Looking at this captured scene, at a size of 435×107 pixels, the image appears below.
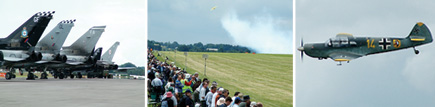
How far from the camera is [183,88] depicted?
13594 mm

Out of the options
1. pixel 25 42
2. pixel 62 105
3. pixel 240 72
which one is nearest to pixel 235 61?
pixel 240 72

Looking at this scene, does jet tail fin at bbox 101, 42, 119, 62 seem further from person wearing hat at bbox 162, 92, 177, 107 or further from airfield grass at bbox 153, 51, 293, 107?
person wearing hat at bbox 162, 92, 177, 107

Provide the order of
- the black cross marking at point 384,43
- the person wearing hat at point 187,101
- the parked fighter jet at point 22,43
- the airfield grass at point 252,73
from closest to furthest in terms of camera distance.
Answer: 1. the person wearing hat at point 187,101
2. the airfield grass at point 252,73
3. the black cross marking at point 384,43
4. the parked fighter jet at point 22,43

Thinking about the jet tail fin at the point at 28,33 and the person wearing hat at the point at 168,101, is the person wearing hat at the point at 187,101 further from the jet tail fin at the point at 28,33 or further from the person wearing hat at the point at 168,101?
the jet tail fin at the point at 28,33

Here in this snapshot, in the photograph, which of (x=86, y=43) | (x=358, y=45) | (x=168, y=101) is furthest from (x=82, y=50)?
(x=168, y=101)

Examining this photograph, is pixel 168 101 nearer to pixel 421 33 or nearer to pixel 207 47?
pixel 207 47

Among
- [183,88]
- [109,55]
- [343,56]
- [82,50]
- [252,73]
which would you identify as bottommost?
[183,88]

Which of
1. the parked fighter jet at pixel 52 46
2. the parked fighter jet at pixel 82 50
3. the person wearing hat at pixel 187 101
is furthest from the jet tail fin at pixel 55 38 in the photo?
the person wearing hat at pixel 187 101

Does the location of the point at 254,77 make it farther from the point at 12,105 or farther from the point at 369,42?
the point at 12,105

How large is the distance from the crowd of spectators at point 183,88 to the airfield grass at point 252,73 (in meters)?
0.35

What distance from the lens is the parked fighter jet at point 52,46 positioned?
4928cm

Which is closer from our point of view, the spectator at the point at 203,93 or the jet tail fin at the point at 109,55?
the spectator at the point at 203,93

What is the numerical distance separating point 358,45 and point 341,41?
47 cm

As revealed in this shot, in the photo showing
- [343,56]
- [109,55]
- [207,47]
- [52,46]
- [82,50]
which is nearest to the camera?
[343,56]
